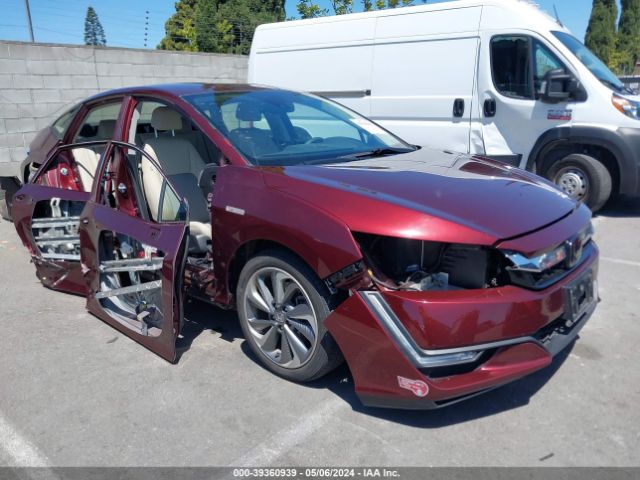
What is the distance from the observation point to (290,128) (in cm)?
385

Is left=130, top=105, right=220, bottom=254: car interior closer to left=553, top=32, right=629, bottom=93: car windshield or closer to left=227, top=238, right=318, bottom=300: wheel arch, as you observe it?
left=227, top=238, right=318, bottom=300: wheel arch

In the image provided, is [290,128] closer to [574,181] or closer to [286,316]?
[286,316]

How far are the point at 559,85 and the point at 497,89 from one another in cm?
75

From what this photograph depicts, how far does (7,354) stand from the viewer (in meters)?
3.57

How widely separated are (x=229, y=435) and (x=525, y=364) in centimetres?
143

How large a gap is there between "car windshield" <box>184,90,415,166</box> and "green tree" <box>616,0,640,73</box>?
3860cm

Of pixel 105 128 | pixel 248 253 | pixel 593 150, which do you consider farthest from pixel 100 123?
pixel 593 150

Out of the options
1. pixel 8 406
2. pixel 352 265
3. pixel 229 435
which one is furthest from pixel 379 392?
pixel 8 406

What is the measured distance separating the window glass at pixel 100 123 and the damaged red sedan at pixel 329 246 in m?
0.13

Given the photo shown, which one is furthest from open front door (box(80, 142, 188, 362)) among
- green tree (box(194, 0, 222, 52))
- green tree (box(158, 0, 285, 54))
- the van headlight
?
green tree (box(194, 0, 222, 52))

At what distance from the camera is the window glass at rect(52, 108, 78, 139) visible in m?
4.89

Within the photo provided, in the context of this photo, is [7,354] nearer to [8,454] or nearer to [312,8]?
[8,454]

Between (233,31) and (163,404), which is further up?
(233,31)

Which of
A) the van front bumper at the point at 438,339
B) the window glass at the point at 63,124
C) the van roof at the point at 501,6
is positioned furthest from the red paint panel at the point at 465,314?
the van roof at the point at 501,6
